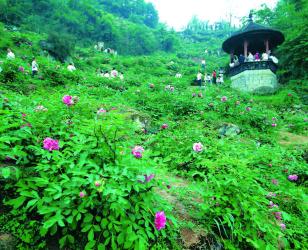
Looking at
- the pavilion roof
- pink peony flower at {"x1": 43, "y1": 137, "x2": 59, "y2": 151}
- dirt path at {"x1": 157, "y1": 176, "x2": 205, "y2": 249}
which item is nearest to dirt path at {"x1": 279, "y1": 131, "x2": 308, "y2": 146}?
dirt path at {"x1": 157, "y1": 176, "x2": 205, "y2": 249}

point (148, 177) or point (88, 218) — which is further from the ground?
point (148, 177)

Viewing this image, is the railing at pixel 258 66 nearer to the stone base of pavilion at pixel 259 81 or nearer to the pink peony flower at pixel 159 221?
the stone base of pavilion at pixel 259 81

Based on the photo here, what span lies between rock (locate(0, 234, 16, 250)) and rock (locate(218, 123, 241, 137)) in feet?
16.9

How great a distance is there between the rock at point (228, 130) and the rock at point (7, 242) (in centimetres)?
515

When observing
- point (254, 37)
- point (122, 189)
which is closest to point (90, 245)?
point (122, 189)

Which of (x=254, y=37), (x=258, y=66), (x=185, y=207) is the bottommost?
(x=185, y=207)

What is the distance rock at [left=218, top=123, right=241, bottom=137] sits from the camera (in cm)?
630

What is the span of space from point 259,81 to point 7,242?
1791 cm

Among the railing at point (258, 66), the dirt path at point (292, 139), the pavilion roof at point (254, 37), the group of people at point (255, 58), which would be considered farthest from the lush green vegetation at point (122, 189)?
the pavilion roof at point (254, 37)

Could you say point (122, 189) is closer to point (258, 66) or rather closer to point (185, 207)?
point (185, 207)

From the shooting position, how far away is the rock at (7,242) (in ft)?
5.82

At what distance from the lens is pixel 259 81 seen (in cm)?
1725

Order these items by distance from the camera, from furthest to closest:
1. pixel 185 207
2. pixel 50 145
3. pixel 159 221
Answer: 1. pixel 185 207
2. pixel 50 145
3. pixel 159 221

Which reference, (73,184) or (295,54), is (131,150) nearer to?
(73,184)
